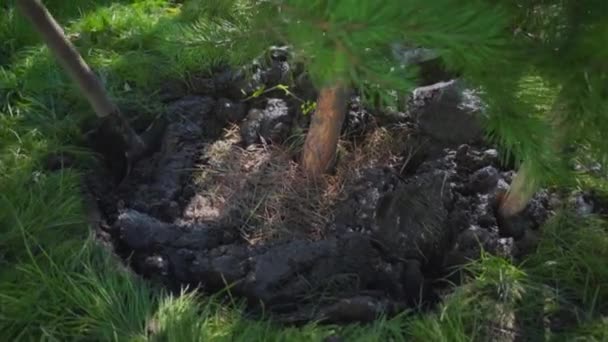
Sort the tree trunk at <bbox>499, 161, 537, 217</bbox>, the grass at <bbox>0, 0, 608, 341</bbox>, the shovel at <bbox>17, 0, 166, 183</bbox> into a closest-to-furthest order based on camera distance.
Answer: the grass at <bbox>0, 0, 608, 341</bbox> → the tree trunk at <bbox>499, 161, 537, 217</bbox> → the shovel at <bbox>17, 0, 166, 183</bbox>

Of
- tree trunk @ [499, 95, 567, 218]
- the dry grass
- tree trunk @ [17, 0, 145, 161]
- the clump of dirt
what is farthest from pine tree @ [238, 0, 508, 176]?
tree trunk @ [17, 0, 145, 161]

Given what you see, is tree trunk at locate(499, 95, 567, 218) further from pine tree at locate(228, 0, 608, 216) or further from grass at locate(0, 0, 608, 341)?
pine tree at locate(228, 0, 608, 216)

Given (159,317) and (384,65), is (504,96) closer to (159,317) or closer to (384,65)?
(384,65)

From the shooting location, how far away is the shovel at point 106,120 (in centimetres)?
199

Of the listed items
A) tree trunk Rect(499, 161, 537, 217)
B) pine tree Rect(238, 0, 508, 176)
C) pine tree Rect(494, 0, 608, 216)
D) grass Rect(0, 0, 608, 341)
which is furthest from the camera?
tree trunk Rect(499, 161, 537, 217)

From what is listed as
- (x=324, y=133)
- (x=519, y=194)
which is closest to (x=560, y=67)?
(x=519, y=194)

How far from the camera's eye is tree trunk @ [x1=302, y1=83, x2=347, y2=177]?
1.91 meters

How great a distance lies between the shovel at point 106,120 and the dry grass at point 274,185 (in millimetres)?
212

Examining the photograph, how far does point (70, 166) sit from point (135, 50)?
0.69 m

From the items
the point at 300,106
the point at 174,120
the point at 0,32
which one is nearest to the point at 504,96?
the point at 300,106

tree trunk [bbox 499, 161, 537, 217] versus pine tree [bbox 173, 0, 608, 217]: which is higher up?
pine tree [bbox 173, 0, 608, 217]

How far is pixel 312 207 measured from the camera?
2.06m

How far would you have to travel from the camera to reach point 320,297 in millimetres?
1825

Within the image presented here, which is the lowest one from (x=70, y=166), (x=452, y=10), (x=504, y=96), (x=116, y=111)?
(x=70, y=166)
